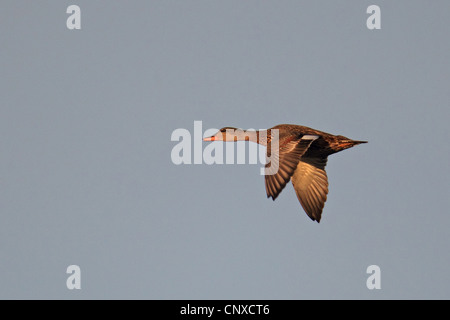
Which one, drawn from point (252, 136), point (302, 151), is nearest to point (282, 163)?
point (302, 151)

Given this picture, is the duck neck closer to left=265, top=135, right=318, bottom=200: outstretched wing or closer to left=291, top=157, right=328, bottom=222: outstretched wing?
left=265, top=135, right=318, bottom=200: outstretched wing

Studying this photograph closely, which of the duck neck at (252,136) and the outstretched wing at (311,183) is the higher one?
the duck neck at (252,136)

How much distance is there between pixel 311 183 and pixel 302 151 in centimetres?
243

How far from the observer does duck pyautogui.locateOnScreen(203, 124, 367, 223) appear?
15836 mm

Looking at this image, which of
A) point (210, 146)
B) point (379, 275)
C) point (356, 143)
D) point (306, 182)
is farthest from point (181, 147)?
point (379, 275)

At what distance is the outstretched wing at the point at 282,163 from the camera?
1492 cm

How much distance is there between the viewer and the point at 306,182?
18.2 meters

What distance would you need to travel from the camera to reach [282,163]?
1552cm

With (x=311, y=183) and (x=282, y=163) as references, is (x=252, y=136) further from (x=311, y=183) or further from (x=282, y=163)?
(x=282, y=163)

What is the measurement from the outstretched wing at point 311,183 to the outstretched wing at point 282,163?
1576 mm

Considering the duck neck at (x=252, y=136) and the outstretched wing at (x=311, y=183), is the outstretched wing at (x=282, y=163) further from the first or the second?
the outstretched wing at (x=311, y=183)

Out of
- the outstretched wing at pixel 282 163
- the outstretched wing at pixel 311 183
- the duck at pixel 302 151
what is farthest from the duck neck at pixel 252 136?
the outstretched wing at pixel 311 183
